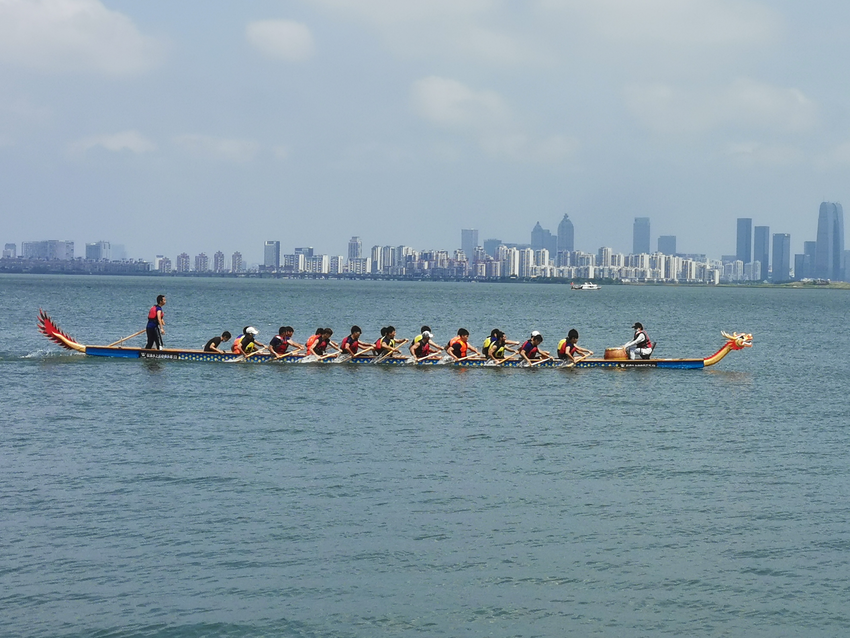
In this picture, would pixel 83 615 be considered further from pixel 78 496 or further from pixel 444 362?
pixel 444 362

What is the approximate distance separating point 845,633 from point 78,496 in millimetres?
12283

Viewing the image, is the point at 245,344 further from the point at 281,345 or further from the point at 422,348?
the point at 422,348

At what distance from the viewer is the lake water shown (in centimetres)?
1309

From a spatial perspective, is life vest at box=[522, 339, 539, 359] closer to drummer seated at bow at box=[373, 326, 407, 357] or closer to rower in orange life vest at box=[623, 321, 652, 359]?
rower in orange life vest at box=[623, 321, 652, 359]

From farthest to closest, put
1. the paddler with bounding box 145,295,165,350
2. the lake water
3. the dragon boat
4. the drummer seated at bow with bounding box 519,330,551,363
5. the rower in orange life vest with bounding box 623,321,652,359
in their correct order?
the rower in orange life vest with bounding box 623,321,652,359
the dragon boat
the drummer seated at bow with bounding box 519,330,551,363
the paddler with bounding box 145,295,165,350
the lake water

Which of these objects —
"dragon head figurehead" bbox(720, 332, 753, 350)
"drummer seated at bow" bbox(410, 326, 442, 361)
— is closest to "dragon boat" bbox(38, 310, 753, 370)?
"dragon head figurehead" bbox(720, 332, 753, 350)

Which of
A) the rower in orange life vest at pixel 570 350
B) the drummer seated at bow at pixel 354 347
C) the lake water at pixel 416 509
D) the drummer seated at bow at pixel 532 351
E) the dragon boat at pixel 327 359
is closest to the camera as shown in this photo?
the lake water at pixel 416 509

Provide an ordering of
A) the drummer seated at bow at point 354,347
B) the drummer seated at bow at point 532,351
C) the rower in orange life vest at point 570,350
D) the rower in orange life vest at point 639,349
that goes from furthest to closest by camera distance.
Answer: the rower in orange life vest at point 639,349
the drummer seated at bow at point 354,347
the rower in orange life vest at point 570,350
the drummer seated at bow at point 532,351

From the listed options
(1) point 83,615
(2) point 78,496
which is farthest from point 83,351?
(1) point 83,615

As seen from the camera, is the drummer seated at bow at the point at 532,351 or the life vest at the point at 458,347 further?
the life vest at the point at 458,347

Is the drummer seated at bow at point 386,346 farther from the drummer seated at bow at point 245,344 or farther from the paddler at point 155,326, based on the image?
the paddler at point 155,326

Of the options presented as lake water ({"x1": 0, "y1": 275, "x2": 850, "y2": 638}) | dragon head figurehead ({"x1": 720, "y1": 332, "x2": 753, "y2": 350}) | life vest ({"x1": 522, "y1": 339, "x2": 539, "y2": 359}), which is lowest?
lake water ({"x1": 0, "y1": 275, "x2": 850, "y2": 638})

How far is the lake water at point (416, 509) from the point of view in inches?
516

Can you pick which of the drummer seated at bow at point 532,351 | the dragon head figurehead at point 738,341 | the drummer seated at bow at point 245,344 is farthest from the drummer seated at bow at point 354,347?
the dragon head figurehead at point 738,341
